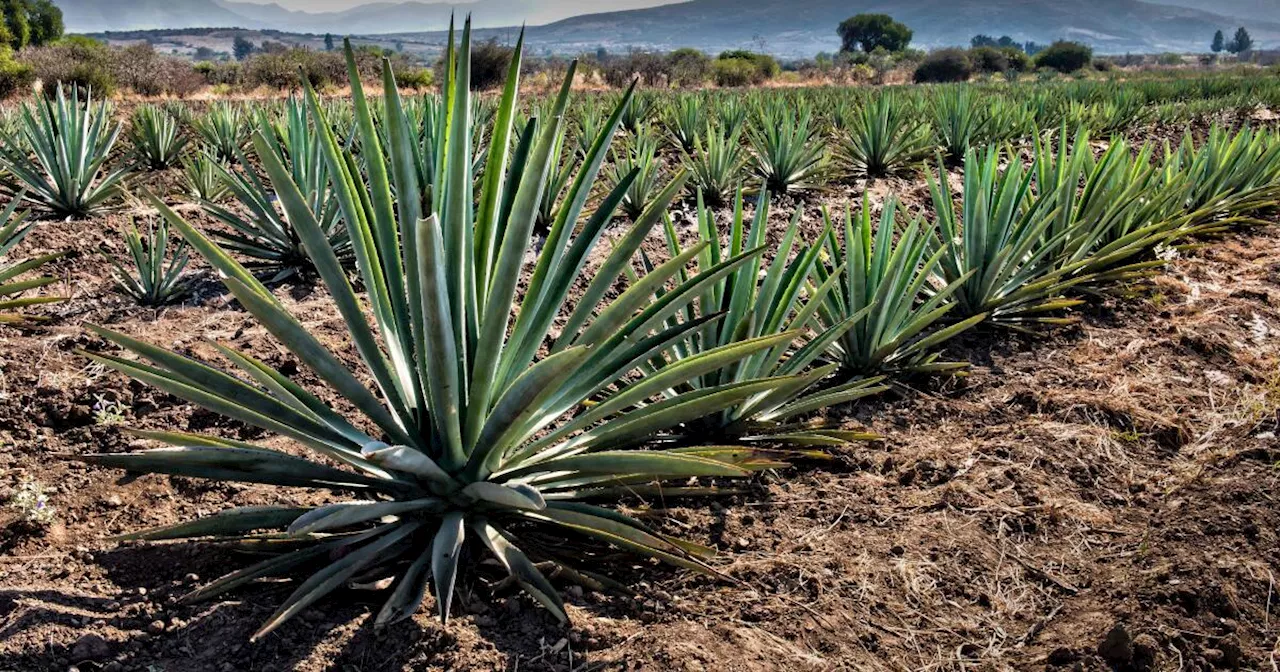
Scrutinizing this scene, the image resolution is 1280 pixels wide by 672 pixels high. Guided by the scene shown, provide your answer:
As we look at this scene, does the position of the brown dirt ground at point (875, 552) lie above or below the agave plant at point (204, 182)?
below

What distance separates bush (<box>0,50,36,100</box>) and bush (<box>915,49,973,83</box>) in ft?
131

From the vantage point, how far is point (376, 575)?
5.53ft

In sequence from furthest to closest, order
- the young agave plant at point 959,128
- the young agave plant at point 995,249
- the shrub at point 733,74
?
the shrub at point 733,74, the young agave plant at point 959,128, the young agave plant at point 995,249

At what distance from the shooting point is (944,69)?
4569cm

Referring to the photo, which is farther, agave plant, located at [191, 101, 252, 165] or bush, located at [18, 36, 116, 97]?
bush, located at [18, 36, 116, 97]

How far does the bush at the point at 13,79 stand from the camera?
16.8 metres

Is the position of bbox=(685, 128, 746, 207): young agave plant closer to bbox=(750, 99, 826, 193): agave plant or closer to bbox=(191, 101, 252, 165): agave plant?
bbox=(750, 99, 826, 193): agave plant

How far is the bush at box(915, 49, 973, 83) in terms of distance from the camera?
4553 centimetres

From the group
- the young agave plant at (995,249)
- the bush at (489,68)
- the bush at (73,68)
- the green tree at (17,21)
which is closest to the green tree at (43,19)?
the green tree at (17,21)

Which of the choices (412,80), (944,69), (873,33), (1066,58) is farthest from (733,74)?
(873,33)

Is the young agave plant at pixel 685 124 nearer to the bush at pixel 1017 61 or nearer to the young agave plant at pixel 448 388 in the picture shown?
the young agave plant at pixel 448 388

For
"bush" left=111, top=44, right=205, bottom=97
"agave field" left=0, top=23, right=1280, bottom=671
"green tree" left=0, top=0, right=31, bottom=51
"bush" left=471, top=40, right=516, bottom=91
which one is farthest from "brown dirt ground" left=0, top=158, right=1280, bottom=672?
"green tree" left=0, top=0, right=31, bottom=51

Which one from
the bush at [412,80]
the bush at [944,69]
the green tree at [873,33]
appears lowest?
the bush at [412,80]

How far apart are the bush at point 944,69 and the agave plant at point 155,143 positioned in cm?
4402
